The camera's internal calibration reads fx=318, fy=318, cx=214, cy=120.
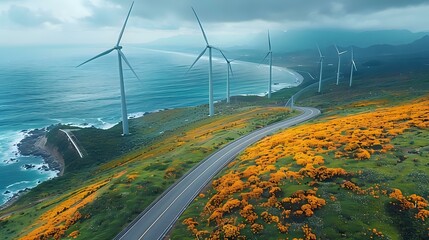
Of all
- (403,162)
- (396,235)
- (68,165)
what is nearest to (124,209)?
(396,235)

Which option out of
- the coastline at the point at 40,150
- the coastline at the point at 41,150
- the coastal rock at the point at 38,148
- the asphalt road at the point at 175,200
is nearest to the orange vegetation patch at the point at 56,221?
the asphalt road at the point at 175,200

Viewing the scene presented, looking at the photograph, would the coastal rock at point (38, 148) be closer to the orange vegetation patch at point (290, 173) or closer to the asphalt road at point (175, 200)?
the asphalt road at point (175, 200)

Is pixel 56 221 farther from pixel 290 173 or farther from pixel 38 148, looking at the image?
pixel 38 148

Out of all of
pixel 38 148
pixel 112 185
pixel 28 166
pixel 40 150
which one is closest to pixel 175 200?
pixel 112 185

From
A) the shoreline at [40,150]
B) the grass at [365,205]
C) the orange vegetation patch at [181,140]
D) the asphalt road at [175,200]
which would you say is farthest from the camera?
the shoreline at [40,150]

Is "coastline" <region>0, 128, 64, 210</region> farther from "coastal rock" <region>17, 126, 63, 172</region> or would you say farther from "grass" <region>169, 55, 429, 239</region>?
"grass" <region>169, 55, 429, 239</region>

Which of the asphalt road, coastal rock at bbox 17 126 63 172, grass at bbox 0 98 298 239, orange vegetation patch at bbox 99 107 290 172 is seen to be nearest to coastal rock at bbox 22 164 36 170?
coastal rock at bbox 17 126 63 172
